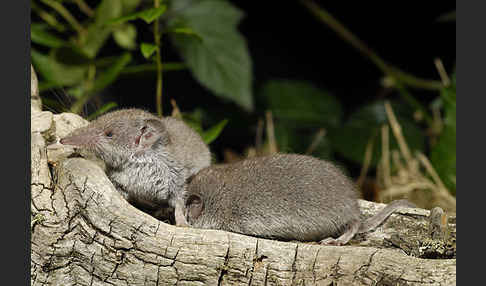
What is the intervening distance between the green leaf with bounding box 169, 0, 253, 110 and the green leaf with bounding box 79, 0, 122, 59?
349 millimetres

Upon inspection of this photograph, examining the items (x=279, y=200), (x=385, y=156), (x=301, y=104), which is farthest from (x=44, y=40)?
(x=385, y=156)

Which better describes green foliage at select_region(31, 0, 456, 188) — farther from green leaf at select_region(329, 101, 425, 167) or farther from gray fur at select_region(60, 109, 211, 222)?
gray fur at select_region(60, 109, 211, 222)

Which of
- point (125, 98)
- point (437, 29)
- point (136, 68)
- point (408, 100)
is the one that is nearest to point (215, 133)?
point (136, 68)

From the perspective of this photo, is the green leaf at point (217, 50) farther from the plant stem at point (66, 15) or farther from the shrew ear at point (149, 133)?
the shrew ear at point (149, 133)

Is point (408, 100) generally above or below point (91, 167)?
above

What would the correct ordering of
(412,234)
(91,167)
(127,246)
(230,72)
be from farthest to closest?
(230,72)
(412,234)
(91,167)
(127,246)

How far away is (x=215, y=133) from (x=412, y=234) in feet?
3.74

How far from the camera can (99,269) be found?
2.28m

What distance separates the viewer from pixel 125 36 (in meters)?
3.62

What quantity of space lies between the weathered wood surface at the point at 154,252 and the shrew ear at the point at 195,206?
34cm

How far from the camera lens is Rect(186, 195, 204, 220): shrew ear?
8.50 ft

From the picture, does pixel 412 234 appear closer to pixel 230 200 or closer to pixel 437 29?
pixel 230 200

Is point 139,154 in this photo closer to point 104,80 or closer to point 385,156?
point 104,80

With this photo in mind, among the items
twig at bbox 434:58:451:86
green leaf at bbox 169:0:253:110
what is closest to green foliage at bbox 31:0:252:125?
green leaf at bbox 169:0:253:110
